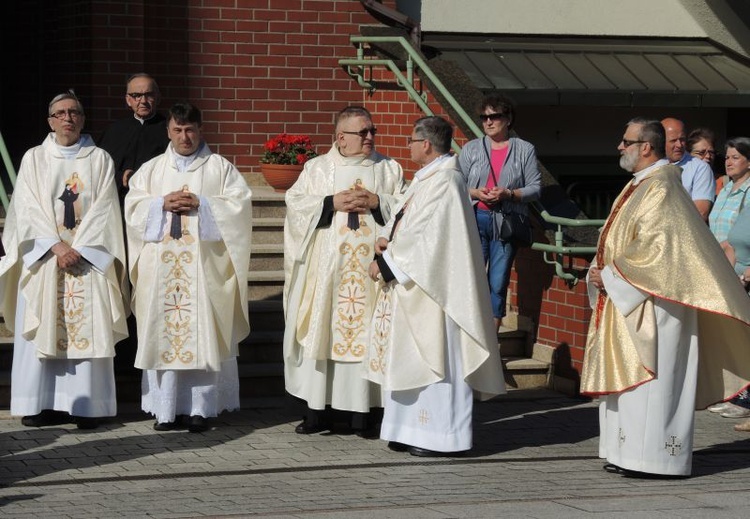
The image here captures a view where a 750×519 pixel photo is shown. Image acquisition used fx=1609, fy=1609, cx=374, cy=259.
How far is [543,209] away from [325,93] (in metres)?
3.23

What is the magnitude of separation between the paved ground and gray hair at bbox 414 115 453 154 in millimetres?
1813

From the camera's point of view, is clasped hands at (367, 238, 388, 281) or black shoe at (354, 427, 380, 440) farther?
black shoe at (354, 427, 380, 440)

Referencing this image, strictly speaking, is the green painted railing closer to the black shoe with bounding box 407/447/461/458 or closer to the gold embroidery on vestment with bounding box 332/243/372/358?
the gold embroidery on vestment with bounding box 332/243/372/358

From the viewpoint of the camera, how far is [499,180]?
36.2 ft

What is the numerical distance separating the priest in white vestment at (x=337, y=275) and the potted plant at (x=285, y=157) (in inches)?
114

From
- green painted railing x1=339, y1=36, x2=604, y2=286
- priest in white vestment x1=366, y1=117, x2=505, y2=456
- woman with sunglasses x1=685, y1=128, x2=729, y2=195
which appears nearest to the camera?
priest in white vestment x1=366, y1=117, x2=505, y2=456

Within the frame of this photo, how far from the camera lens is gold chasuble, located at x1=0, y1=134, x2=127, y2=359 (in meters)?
9.90

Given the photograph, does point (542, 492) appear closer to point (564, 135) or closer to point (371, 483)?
point (371, 483)

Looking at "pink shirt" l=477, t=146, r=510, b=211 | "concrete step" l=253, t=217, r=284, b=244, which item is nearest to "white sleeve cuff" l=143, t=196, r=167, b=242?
"pink shirt" l=477, t=146, r=510, b=211

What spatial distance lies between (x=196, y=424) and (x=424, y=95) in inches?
169

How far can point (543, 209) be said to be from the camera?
451 inches

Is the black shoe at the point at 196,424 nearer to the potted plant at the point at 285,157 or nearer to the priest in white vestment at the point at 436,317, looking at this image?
the priest in white vestment at the point at 436,317

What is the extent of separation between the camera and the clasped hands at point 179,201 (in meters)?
9.80

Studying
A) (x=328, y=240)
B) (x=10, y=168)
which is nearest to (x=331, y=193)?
(x=328, y=240)
